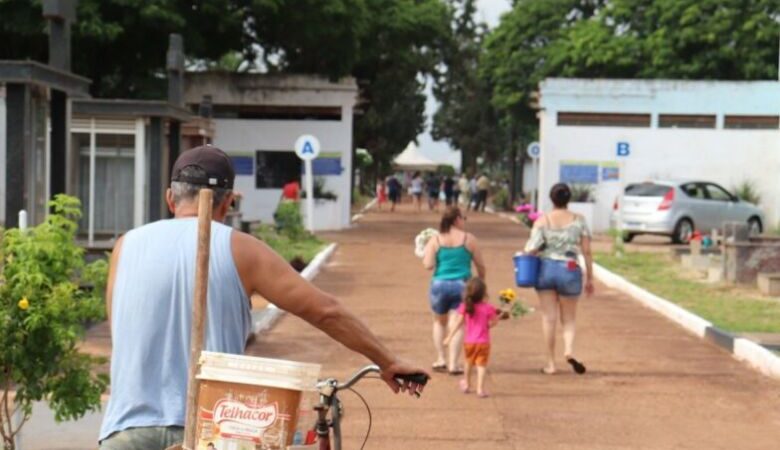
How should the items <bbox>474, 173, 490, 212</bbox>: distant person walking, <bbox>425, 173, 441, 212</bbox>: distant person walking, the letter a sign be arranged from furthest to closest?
1. <bbox>425, 173, 441, 212</bbox>: distant person walking
2. <bbox>474, 173, 490, 212</bbox>: distant person walking
3. the letter a sign

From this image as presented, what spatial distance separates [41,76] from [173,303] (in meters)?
9.73

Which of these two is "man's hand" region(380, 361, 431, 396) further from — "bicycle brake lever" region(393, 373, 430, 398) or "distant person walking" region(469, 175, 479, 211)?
"distant person walking" region(469, 175, 479, 211)

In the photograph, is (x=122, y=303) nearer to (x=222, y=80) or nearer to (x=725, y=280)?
(x=725, y=280)

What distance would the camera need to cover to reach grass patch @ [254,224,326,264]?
951 inches

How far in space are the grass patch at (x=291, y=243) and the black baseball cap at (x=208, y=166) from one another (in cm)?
1823

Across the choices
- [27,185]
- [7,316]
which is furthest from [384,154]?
[7,316]

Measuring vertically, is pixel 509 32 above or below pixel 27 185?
above

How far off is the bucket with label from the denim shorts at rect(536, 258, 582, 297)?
8.65 m

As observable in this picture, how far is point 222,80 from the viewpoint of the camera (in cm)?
3603

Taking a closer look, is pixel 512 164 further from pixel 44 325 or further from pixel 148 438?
pixel 148 438

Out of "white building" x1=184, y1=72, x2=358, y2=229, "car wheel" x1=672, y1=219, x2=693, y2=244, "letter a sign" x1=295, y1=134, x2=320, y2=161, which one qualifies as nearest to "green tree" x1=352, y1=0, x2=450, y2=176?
"white building" x1=184, y1=72, x2=358, y2=229

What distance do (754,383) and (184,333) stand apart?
8662 mm

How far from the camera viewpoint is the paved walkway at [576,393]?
30.1ft

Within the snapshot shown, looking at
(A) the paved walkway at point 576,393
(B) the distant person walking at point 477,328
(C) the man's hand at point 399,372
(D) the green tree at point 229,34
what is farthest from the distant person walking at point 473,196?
(C) the man's hand at point 399,372
